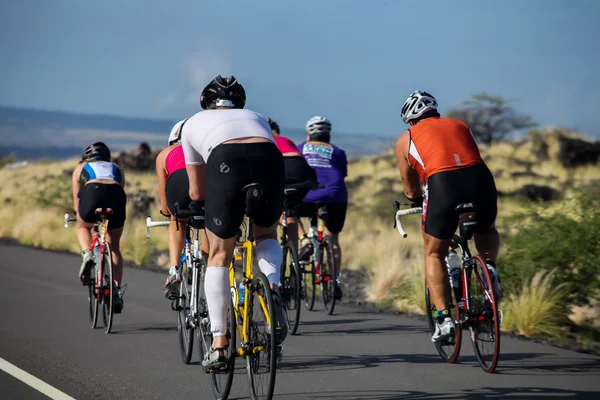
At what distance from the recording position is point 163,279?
627 inches

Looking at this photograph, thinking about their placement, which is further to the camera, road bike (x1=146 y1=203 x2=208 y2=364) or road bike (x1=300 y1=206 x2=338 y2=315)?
road bike (x1=300 y1=206 x2=338 y2=315)

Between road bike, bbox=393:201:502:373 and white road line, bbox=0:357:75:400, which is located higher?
road bike, bbox=393:201:502:373

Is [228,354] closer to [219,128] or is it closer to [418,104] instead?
[219,128]

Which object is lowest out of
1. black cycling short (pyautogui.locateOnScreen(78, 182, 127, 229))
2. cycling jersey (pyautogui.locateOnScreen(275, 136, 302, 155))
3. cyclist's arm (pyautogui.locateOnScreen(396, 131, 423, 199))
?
black cycling short (pyautogui.locateOnScreen(78, 182, 127, 229))

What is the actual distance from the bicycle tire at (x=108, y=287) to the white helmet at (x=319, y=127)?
9.96 feet

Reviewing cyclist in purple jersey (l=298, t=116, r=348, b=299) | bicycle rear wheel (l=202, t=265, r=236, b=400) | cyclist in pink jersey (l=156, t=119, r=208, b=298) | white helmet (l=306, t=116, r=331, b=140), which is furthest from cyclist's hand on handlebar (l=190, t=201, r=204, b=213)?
white helmet (l=306, t=116, r=331, b=140)

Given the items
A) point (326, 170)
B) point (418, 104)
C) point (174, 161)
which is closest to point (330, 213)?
point (326, 170)

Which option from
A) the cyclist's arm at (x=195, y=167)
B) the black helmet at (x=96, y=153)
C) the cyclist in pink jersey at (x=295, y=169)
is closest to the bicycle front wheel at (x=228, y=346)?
the cyclist's arm at (x=195, y=167)

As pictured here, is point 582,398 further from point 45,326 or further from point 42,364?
point 45,326

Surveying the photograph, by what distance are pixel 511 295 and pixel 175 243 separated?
160 inches

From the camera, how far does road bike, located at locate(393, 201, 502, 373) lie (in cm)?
774

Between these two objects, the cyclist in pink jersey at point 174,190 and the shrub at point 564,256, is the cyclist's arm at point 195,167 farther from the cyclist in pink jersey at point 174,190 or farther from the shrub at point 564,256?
the shrub at point 564,256

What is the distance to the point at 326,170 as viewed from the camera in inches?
478

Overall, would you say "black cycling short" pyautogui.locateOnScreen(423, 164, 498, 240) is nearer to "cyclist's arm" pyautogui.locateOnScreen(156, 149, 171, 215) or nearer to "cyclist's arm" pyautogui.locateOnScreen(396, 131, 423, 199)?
"cyclist's arm" pyautogui.locateOnScreen(396, 131, 423, 199)
